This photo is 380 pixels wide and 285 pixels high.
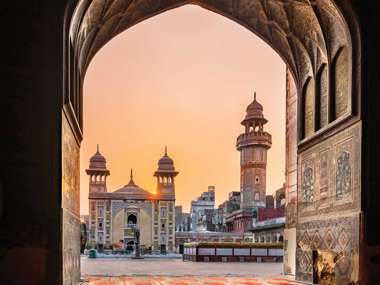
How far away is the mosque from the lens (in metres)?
53.4

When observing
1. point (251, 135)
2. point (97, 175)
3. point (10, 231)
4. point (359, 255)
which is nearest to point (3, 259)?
point (10, 231)

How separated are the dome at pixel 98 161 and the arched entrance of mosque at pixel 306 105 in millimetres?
46031

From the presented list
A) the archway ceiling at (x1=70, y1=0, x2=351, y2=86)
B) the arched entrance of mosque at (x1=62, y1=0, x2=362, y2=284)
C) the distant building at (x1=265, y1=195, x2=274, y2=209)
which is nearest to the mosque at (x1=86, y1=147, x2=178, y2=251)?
the distant building at (x1=265, y1=195, x2=274, y2=209)

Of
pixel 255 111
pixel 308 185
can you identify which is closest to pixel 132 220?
pixel 255 111

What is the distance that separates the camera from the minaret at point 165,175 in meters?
56.0

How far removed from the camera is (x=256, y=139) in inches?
1940

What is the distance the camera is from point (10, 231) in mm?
7328

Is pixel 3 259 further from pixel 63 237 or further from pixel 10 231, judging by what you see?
pixel 63 237

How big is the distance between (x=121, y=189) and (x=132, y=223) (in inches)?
149

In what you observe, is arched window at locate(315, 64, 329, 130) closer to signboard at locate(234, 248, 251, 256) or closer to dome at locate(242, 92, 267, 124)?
signboard at locate(234, 248, 251, 256)

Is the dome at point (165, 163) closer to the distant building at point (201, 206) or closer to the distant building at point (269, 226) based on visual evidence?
the distant building at point (269, 226)

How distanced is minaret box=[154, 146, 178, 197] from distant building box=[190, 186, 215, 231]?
25.5m

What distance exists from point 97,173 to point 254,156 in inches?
737

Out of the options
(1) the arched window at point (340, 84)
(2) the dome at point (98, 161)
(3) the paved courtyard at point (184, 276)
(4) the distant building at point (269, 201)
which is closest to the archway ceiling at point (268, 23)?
(1) the arched window at point (340, 84)
